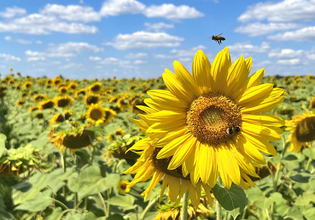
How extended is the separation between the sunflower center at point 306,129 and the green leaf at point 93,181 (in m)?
1.79

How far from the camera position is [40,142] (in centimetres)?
332

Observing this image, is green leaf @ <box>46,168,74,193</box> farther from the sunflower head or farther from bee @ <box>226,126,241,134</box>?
bee @ <box>226,126,241,134</box>

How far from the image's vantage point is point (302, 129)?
9.65 feet

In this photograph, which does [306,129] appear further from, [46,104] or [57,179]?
[46,104]

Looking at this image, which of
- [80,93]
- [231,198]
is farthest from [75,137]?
[80,93]

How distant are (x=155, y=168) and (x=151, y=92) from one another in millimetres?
394

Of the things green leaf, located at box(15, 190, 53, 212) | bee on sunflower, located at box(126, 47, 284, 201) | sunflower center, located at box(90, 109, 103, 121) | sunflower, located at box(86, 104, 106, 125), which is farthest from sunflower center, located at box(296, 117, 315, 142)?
sunflower center, located at box(90, 109, 103, 121)

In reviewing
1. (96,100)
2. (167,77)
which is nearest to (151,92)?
(167,77)

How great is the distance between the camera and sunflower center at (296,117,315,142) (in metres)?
2.91

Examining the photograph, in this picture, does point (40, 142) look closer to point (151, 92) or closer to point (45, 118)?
point (151, 92)

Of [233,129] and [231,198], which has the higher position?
[233,129]

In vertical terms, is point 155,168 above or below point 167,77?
below

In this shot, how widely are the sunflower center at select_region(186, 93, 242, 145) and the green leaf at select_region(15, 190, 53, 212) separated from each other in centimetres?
171

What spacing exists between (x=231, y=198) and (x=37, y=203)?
1.90 m
